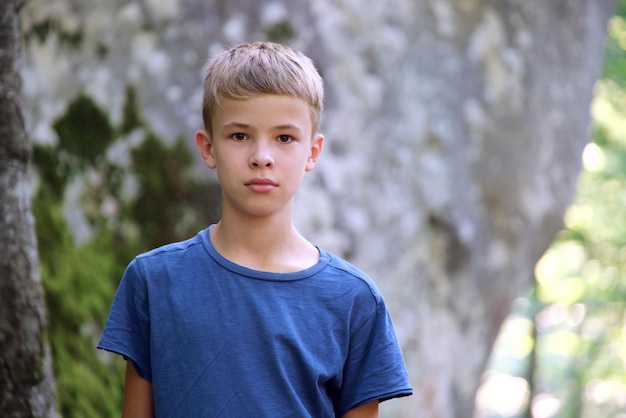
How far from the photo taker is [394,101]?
165 inches

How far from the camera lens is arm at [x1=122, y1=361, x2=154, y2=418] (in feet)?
5.73

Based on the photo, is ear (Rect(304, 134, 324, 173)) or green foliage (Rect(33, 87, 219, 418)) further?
green foliage (Rect(33, 87, 219, 418))

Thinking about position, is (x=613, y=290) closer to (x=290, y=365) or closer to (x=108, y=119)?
(x=108, y=119)

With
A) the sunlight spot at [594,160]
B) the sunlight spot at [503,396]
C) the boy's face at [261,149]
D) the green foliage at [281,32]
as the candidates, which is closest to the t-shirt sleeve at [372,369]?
the boy's face at [261,149]

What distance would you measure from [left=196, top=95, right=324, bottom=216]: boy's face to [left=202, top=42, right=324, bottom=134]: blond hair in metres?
0.02

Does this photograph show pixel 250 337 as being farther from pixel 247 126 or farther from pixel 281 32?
pixel 281 32

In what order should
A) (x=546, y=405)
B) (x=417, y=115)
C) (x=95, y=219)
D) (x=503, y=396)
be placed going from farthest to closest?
1. (x=503, y=396)
2. (x=546, y=405)
3. (x=417, y=115)
4. (x=95, y=219)

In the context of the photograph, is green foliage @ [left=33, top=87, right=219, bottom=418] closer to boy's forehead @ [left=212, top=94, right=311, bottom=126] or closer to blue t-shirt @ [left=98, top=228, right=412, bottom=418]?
blue t-shirt @ [left=98, top=228, right=412, bottom=418]

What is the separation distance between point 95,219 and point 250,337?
1.75m

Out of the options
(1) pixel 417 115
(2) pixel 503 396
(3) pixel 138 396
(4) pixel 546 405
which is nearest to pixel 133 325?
(3) pixel 138 396

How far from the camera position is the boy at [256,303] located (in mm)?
1644

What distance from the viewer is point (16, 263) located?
89.8 inches

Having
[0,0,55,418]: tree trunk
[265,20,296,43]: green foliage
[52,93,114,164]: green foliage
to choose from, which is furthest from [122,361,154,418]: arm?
[265,20,296,43]: green foliage

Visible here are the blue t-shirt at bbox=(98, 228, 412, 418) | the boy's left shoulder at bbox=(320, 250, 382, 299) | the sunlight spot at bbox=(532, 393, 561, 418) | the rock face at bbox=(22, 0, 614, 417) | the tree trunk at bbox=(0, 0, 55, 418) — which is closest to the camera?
the blue t-shirt at bbox=(98, 228, 412, 418)
